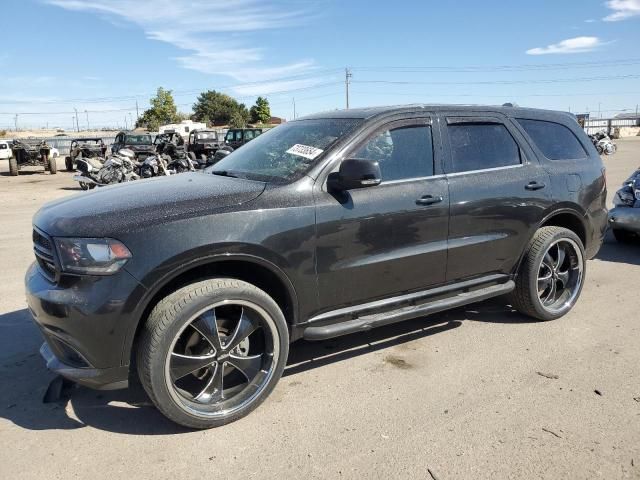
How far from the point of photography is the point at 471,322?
4.70m

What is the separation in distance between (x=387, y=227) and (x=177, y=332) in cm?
151

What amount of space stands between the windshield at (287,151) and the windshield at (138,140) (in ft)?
70.5

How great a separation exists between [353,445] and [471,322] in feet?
7.19

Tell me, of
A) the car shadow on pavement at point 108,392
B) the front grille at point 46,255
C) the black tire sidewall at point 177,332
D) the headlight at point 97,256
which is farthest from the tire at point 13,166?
the black tire sidewall at point 177,332

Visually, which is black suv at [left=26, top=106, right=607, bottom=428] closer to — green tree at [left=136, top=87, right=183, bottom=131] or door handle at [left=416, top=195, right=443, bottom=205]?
door handle at [left=416, top=195, right=443, bottom=205]

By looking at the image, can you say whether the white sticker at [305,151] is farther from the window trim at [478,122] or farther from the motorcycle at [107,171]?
the motorcycle at [107,171]

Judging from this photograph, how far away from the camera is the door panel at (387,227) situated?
3350 millimetres

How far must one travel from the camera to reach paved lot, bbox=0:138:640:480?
8.90ft

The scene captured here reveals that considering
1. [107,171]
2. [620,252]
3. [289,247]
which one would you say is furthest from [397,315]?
[107,171]

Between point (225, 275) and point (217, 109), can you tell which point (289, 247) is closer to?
point (225, 275)

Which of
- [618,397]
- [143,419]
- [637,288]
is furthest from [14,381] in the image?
[637,288]

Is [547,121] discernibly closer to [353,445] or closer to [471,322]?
[471,322]

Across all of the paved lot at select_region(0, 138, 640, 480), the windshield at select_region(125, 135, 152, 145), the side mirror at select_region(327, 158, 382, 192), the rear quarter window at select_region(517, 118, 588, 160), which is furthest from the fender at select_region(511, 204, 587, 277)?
the windshield at select_region(125, 135, 152, 145)

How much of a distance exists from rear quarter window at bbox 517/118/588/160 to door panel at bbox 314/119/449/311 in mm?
1217
